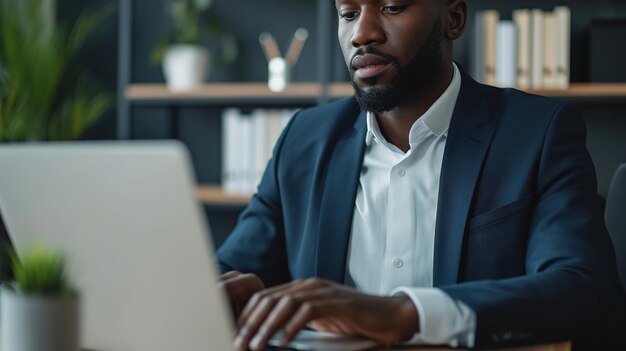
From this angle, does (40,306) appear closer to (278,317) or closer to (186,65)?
(278,317)

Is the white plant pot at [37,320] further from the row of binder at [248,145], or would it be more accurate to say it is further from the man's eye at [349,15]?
the row of binder at [248,145]

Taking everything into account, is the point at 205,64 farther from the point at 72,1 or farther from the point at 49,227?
the point at 49,227

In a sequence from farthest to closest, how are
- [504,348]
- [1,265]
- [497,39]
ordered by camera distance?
[497,39] < [1,265] < [504,348]

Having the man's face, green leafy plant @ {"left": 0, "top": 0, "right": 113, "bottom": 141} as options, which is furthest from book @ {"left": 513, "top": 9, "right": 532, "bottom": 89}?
green leafy plant @ {"left": 0, "top": 0, "right": 113, "bottom": 141}

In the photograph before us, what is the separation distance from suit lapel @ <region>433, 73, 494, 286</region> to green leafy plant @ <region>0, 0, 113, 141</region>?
2.31m

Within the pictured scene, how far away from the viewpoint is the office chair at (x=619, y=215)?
1.69 m

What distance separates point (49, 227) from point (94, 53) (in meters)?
3.28

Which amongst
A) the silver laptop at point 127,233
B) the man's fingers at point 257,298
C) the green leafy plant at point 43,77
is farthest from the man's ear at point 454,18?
the green leafy plant at point 43,77

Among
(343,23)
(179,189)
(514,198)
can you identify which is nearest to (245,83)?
(343,23)

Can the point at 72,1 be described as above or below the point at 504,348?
above

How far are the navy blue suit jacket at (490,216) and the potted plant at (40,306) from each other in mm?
539

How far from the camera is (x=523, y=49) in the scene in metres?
3.22

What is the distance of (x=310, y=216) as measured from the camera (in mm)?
1649

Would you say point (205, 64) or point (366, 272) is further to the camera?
point (205, 64)
